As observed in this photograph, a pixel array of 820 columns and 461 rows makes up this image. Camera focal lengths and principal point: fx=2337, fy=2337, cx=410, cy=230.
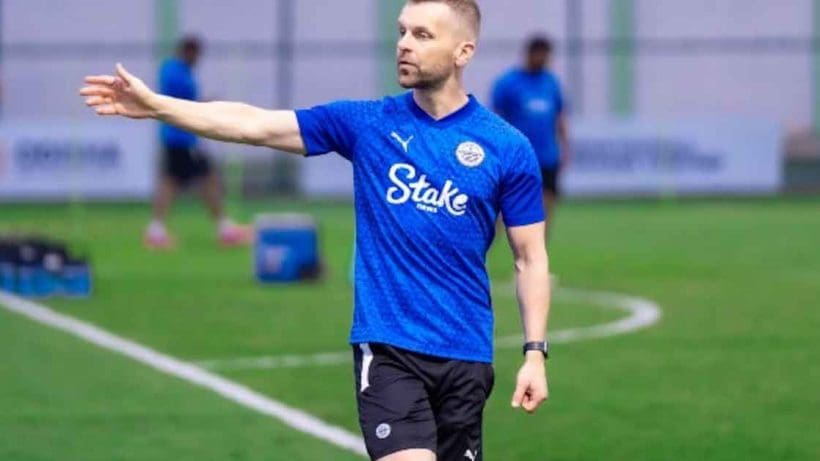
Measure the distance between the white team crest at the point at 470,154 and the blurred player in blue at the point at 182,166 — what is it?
18.7 m

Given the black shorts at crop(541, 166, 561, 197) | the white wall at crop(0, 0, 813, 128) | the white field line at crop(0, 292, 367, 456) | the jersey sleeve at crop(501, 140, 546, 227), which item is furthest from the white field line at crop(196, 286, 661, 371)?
the white wall at crop(0, 0, 813, 128)

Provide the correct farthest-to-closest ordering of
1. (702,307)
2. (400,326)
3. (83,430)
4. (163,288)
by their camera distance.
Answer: (163,288) < (702,307) < (83,430) < (400,326)

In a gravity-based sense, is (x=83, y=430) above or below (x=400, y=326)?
below

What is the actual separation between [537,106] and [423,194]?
45.3 ft

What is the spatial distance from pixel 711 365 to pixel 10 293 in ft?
25.2

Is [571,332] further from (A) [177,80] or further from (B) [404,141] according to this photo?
(A) [177,80]

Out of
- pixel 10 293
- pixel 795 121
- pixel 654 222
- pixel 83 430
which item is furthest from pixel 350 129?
pixel 795 121

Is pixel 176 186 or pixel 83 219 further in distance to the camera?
pixel 83 219

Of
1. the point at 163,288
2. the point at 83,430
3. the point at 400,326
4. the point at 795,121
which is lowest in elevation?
the point at 795,121

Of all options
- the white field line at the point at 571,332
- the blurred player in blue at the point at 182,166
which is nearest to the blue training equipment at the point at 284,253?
the white field line at the point at 571,332

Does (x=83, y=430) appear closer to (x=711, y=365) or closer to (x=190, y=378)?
(x=190, y=378)

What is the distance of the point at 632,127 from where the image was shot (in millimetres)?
36500

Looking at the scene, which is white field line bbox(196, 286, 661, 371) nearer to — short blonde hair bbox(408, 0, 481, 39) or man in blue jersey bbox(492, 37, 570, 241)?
man in blue jersey bbox(492, 37, 570, 241)

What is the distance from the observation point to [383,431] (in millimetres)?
7445
